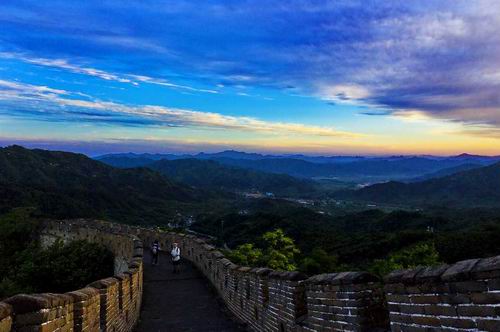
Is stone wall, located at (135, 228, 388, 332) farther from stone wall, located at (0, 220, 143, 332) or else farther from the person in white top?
the person in white top

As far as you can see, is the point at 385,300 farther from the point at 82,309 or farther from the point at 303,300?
the point at 82,309

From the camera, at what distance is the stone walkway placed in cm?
1166

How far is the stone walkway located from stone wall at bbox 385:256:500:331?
7.47m

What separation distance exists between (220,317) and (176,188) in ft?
600

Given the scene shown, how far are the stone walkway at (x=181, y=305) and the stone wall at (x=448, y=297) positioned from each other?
747cm

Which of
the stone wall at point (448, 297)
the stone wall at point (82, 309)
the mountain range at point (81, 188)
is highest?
the stone wall at point (448, 297)

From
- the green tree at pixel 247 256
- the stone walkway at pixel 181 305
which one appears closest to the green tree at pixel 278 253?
the green tree at pixel 247 256

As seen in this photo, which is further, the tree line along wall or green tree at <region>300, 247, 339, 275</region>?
green tree at <region>300, 247, 339, 275</region>

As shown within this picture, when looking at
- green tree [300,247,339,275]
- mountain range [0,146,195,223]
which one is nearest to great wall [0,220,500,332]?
green tree [300,247,339,275]

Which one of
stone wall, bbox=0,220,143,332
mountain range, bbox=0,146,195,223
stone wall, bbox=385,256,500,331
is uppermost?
stone wall, bbox=385,256,500,331

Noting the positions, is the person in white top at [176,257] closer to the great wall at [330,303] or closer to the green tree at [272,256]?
the green tree at [272,256]

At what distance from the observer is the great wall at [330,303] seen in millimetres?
3330

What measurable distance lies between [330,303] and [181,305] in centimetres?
924

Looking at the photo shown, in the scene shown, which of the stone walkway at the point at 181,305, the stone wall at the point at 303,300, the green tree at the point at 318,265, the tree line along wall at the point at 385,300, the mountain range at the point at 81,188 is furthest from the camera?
the mountain range at the point at 81,188
